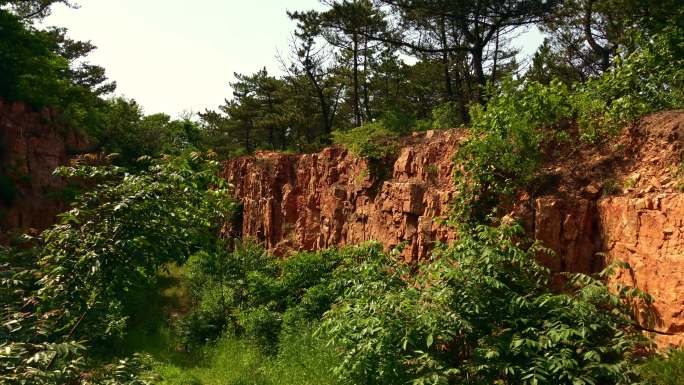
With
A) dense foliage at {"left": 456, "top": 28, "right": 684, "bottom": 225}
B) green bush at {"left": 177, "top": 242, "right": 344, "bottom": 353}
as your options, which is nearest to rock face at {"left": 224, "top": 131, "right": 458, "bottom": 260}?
dense foliage at {"left": 456, "top": 28, "right": 684, "bottom": 225}

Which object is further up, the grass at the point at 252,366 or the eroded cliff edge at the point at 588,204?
the eroded cliff edge at the point at 588,204

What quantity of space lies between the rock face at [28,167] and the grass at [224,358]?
5702mm

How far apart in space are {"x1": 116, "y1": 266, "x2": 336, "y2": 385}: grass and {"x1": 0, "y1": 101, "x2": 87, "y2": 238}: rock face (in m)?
5.70

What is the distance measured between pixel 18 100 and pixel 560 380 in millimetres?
19398

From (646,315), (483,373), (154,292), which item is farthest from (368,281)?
(154,292)

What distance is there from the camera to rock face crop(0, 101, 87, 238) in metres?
16.1

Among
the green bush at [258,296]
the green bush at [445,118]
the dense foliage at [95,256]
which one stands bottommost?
the green bush at [258,296]

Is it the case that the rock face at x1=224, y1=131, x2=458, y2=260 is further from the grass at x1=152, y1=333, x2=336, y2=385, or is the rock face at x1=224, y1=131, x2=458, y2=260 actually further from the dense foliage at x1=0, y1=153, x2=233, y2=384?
the dense foliage at x1=0, y1=153, x2=233, y2=384

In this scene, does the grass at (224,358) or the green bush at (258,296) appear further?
the green bush at (258,296)

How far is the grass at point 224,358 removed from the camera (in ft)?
26.6

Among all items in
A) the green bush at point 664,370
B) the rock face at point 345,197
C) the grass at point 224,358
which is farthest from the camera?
the rock face at point 345,197

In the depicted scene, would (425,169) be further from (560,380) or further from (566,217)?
(560,380)

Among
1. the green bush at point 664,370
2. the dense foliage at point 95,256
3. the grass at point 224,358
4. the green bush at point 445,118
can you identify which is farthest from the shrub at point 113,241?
the green bush at point 445,118

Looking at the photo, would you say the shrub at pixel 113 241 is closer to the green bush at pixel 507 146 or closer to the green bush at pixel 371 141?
the green bush at pixel 507 146
